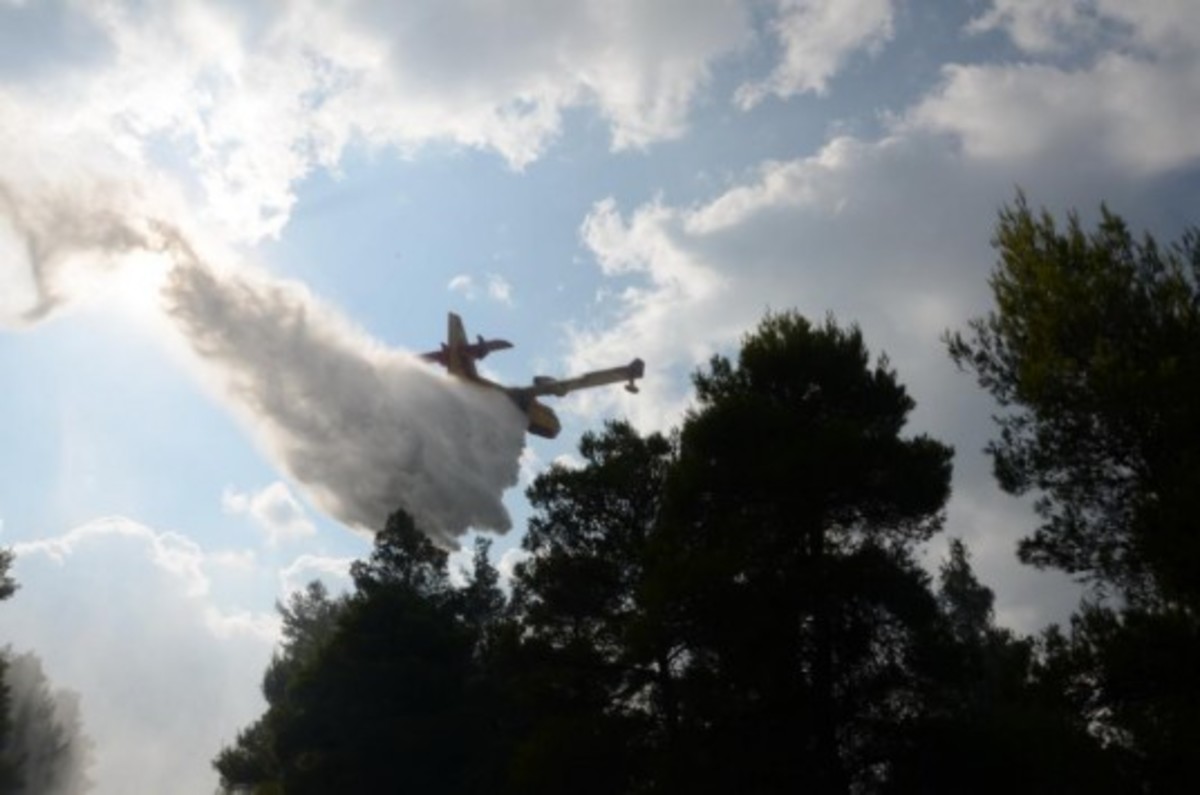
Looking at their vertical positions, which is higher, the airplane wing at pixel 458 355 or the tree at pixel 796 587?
the airplane wing at pixel 458 355

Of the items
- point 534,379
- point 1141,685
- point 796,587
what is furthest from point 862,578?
point 534,379

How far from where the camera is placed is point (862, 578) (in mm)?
14961

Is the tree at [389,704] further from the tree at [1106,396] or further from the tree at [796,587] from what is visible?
the tree at [1106,396]

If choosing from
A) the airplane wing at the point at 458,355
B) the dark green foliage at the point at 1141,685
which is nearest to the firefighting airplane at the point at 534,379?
the airplane wing at the point at 458,355

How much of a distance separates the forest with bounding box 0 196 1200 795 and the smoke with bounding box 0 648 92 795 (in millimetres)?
72376

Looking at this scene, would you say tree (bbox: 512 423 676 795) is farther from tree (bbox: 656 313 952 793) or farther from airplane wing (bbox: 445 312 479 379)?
airplane wing (bbox: 445 312 479 379)

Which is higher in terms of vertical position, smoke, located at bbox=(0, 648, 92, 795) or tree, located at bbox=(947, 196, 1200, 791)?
smoke, located at bbox=(0, 648, 92, 795)

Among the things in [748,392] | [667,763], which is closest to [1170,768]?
[667,763]

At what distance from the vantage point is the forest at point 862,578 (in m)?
11.9

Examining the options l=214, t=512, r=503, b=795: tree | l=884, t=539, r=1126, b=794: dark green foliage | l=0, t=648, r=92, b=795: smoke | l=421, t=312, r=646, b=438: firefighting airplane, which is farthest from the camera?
l=0, t=648, r=92, b=795: smoke

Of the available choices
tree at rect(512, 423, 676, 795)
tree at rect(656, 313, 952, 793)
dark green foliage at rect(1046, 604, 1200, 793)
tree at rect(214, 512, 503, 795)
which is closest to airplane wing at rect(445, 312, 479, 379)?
tree at rect(214, 512, 503, 795)

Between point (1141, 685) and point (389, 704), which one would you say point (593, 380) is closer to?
point (389, 704)

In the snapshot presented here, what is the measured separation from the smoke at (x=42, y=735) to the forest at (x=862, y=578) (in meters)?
72.4

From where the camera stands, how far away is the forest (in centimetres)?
1187
